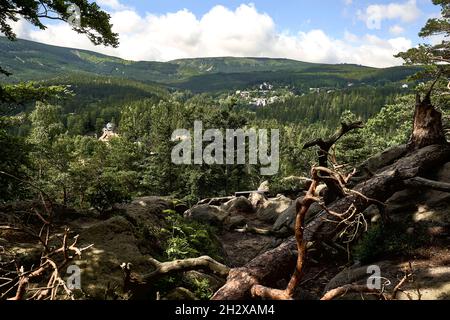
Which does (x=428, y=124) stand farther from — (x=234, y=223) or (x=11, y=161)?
(x=11, y=161)

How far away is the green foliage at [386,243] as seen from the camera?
9.22 meters

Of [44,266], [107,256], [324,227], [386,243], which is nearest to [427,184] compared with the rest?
[386,243]

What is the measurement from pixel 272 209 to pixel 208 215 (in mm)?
4775

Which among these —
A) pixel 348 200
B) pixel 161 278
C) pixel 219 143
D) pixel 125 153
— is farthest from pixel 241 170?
pixel 161 278

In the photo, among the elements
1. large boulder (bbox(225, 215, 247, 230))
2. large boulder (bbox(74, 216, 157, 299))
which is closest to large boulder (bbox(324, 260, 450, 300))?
large boulder (bbox(74, 216, 157, 299))

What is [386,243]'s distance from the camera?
9.46m

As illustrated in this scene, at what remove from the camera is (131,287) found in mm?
7031

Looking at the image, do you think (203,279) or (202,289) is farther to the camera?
(203,279)

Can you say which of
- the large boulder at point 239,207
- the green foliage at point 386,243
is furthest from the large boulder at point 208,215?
the green foliage at point 386,243

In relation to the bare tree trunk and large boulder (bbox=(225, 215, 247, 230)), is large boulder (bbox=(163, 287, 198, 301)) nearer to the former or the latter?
the bare tree trunk

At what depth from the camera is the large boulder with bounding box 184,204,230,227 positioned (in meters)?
20.9

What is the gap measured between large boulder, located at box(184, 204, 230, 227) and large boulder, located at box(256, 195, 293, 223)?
9.37 feet

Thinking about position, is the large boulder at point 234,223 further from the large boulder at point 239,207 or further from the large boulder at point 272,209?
the large boulder at point 239,207
